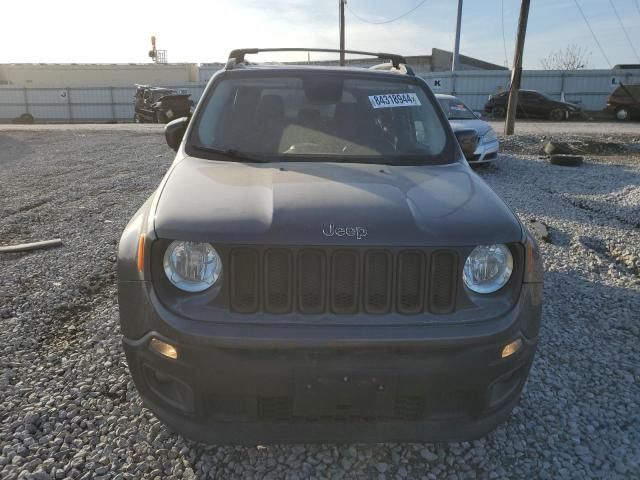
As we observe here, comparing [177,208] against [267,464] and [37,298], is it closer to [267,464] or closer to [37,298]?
[267,464]

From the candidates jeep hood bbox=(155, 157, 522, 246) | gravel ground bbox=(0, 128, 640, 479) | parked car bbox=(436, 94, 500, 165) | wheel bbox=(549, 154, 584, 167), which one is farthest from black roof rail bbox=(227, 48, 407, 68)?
wheel bbox=(549, 154, 584, 167)

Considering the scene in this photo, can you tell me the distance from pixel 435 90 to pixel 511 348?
107ft

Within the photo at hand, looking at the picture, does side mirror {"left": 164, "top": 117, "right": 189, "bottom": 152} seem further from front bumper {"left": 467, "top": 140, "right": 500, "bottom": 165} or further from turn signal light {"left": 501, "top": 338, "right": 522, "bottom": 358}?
front bumper {"left": 467, "top": 140, "right": 500, "bottom": 165}

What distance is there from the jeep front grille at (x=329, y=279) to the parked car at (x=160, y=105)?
23812 mm

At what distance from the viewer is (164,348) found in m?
2.10

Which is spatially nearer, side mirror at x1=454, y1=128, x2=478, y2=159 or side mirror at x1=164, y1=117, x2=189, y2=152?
side mirror at x1=454, y1=128, x2=478, y2=159

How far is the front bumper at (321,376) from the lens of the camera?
204 centimetres

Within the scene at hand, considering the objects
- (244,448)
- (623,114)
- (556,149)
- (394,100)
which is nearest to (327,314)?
(244,448)

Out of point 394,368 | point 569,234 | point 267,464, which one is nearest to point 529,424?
point 394,368

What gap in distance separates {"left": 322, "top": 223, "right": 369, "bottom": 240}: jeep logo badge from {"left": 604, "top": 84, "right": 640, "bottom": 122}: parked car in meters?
28.5

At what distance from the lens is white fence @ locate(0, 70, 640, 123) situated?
33.6 meters

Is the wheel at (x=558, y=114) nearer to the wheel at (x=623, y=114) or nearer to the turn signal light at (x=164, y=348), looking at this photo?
the wheel at (x=623, y=114)

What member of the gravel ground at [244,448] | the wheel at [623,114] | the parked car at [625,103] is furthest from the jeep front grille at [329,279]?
the wheel at [623,114]

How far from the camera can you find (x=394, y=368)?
2.06 metres
